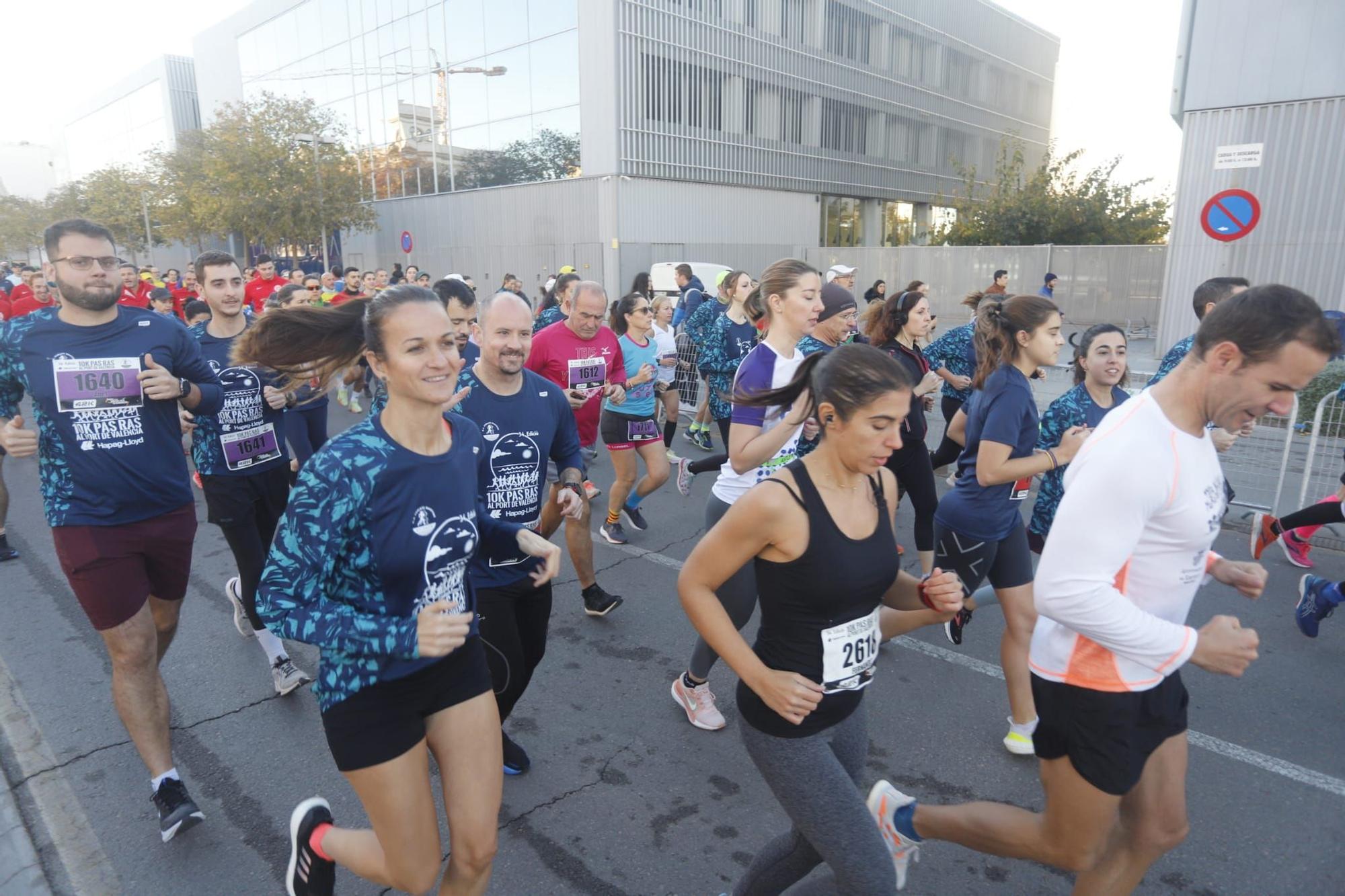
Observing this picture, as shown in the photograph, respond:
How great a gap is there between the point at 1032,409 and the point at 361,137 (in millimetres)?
37400

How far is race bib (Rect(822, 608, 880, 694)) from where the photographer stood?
218 cm

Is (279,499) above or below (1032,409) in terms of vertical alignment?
below

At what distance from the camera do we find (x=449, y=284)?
15.3 ft

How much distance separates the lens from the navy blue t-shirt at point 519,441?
3471 millimetres

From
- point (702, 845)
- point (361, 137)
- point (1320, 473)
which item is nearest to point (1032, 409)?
point (702, 845)

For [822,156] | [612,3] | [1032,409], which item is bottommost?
[1032,409]

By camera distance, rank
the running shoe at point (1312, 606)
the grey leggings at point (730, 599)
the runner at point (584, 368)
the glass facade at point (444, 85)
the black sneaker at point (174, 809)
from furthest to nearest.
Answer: the glass facade at point (444, 85) < the runner at point (584, 368) < the running shoe at point (1312, 606) < the grey leggings at point (730, 599) < the black sneaker at point (174, 809)

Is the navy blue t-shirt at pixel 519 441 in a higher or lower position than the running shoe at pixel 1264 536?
higher

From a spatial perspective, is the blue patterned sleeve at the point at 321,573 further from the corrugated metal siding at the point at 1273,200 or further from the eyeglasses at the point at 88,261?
the corrugated metal siding at the point at 1273,200

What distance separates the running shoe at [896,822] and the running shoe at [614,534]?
4153 mm

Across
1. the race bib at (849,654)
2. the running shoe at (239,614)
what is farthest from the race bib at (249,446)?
the race bib at (849,654)

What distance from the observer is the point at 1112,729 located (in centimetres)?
208

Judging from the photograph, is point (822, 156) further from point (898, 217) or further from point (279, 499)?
point (279, 499)

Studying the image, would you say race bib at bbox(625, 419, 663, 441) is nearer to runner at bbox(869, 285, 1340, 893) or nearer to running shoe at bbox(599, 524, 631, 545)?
running shoe at bbox(599, 524, 631, 545)
